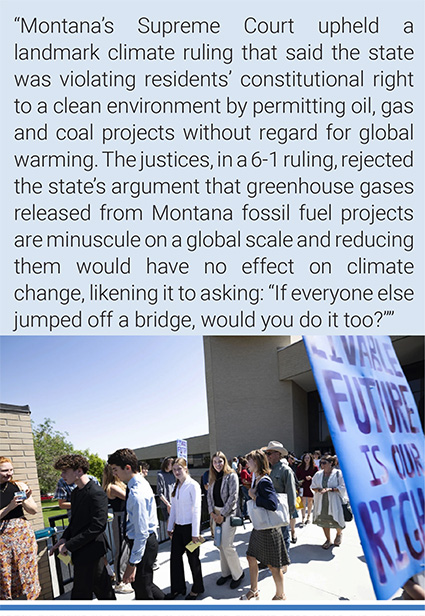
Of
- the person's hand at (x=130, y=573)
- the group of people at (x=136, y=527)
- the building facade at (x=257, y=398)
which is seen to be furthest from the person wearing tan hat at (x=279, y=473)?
the building facade at (x=257, y=398)

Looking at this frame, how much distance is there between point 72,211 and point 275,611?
3266 mm

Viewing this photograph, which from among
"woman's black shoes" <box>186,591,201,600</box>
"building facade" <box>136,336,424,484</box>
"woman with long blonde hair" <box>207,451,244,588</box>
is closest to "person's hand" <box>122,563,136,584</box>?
"woman's black shoes" <box>186,591,201,600</box>

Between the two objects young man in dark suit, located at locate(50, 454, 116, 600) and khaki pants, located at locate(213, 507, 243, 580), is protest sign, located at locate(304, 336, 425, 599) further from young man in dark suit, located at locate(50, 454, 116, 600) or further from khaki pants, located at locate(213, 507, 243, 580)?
khaki pants, located at locate(213, 507, 243, 580)

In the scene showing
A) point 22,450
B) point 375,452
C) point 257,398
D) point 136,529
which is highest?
point 375,452

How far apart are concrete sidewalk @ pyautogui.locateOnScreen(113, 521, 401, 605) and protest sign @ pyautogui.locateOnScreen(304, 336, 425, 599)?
2655 millimetres

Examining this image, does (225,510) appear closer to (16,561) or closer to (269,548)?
(269,548)

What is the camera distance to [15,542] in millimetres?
3930

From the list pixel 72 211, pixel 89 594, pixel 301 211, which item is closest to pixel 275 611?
pixel 89 594

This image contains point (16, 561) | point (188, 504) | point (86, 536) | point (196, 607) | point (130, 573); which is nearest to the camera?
point (196, 607)

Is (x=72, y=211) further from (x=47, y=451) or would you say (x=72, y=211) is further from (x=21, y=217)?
(x=47, y=451)

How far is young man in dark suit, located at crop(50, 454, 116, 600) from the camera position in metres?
3.51

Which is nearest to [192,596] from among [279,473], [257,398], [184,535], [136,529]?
[184,535]

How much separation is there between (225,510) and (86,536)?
2013 millimetres

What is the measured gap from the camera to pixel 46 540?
15.9 feet
